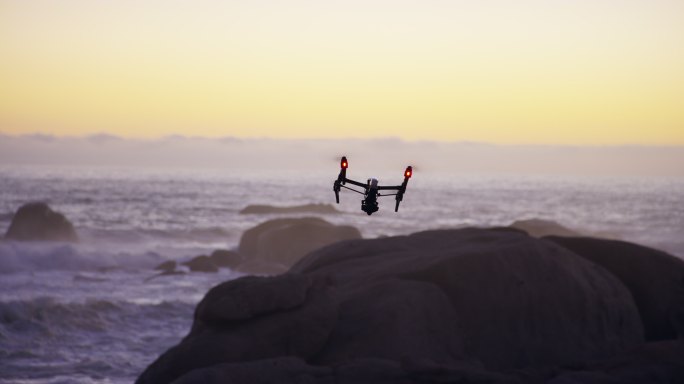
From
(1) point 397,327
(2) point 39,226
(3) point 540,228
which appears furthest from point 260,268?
(1) point 397,327

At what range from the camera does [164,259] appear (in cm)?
5053

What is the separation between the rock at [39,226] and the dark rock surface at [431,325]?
39542 millimetres

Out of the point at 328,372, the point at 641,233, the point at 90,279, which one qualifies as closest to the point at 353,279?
the point at 328,372

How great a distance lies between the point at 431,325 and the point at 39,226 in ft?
143

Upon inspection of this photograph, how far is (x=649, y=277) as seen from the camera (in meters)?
20.3

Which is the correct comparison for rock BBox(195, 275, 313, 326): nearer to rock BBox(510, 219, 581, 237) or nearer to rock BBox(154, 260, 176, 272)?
rock BBox(154, 260, 176, 272)

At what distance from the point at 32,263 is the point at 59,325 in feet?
64.6

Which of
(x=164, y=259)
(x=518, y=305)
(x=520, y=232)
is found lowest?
(x=164, y=259)

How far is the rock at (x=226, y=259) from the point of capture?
144 feet

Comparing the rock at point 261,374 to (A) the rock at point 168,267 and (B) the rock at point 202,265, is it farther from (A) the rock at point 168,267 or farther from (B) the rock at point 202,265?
(B) the rock at point 202,265

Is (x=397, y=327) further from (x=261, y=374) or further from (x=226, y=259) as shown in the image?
(x=226, y=259)

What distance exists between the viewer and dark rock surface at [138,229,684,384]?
14.8 metres

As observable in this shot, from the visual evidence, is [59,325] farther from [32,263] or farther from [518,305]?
[32,263]

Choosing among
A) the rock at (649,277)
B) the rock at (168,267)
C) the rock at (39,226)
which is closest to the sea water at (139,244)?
the rock at (168,267)
